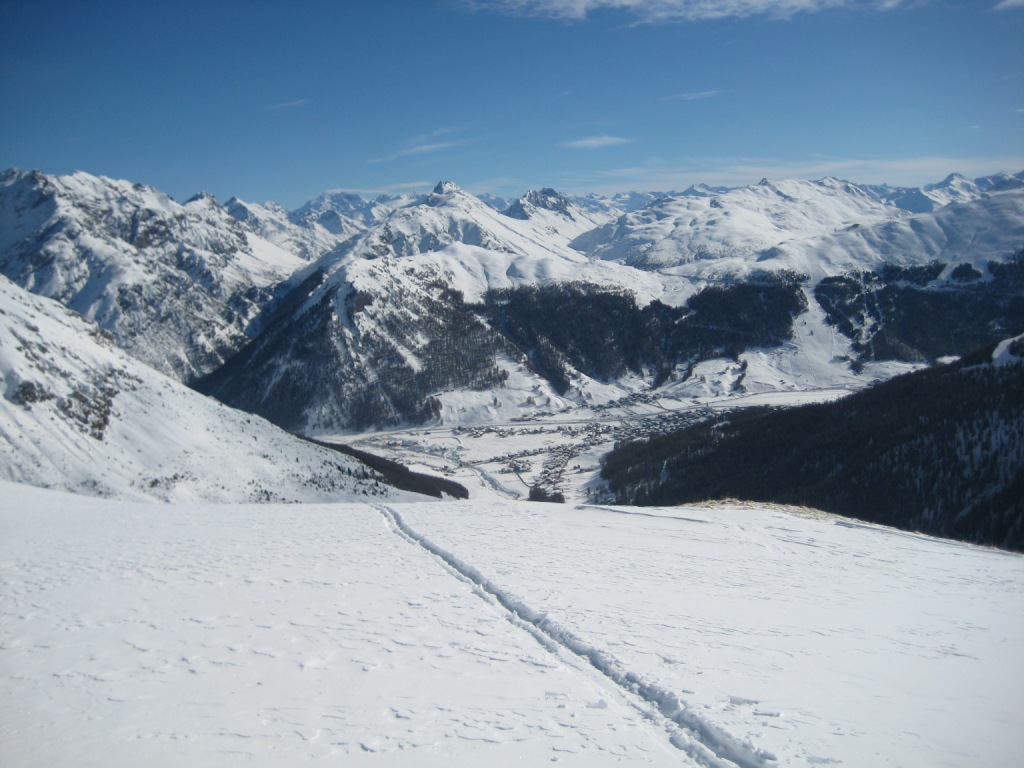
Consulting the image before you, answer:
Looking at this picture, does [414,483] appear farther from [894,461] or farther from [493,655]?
[493,655]

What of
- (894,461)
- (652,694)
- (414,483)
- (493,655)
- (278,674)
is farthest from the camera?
(414,483)

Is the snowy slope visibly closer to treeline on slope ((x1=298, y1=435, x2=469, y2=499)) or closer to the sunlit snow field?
treeline on slope ((x1=298, y1=435, x2=469, y2=499))

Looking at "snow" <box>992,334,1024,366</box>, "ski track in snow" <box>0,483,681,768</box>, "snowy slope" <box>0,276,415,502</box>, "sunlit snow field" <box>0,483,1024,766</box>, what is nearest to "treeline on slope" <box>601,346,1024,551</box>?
"snow" <box>992,334,1024,366</box>

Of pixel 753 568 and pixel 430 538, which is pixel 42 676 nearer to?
pixel 430 538

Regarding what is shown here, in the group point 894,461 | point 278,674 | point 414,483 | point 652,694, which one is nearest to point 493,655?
point 652,694

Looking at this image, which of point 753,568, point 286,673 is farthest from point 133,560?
point 753,568

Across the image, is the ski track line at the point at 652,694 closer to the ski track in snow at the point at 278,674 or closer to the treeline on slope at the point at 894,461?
the ski track in snow at the point at 278,674
